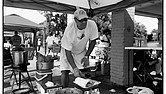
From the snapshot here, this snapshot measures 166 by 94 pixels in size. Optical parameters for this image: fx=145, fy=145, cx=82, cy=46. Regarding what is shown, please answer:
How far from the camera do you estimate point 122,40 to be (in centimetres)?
314

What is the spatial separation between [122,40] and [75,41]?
1505mm

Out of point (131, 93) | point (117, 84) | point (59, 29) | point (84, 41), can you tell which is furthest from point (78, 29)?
point (59, 29)

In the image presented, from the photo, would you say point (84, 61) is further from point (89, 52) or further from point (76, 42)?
point (76, 42)

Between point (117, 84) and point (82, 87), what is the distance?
90.4 inches

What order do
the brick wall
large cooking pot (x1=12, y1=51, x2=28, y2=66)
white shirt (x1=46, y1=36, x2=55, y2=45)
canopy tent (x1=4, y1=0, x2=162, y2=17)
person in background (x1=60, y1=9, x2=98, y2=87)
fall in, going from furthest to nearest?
white shirt (x1=46, y1=36, x2=55, y2=45), the brick wall, large cooking pot (x1=12, y1=51, x2=28, y2=66), canopy tent (x1=4, y1=0, x2=162, y2=17), person in background (x1=60, y1=9, x2=98, y2=87)

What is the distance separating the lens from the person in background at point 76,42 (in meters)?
1.82

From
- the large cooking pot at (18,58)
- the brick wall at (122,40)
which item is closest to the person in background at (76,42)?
the large cooking pot at (18,58)

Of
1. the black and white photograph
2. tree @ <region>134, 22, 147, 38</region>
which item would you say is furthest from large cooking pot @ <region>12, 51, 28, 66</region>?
tree @ <region>134, 22, 147, 38</region>

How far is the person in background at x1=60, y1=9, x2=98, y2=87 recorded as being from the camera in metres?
1.82

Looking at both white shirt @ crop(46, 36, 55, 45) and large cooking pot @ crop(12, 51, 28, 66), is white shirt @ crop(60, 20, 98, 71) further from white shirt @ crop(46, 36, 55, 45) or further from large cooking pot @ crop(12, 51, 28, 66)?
white shirt @ crop(46, 36, 55, 45)

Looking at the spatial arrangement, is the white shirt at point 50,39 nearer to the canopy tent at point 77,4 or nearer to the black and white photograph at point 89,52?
the black and white photograph at point 89,52

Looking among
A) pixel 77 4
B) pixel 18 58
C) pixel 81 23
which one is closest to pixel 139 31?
pixel 77 4

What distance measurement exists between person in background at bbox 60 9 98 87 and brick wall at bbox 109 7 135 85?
114cm

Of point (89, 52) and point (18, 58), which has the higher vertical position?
point (89, 52)
